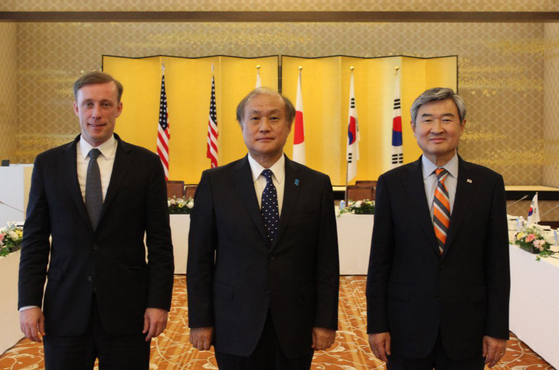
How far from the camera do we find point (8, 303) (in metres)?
4.27

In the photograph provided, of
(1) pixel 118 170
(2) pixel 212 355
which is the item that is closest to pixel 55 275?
(1) pixel 118 170

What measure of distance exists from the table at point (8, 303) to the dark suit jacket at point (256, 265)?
2780mm

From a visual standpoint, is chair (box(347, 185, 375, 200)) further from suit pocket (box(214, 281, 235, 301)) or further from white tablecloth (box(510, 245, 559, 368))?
suit pocket (box(214, 281, 235, 301))

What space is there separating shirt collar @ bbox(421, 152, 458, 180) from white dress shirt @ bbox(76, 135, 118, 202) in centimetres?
123

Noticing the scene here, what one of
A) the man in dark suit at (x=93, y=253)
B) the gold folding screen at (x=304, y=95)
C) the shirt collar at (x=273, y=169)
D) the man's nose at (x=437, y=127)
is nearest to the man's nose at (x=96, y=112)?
the man in dark suit at (x=93, y=253)

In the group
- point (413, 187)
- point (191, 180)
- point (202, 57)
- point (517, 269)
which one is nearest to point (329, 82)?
point (202, 57)

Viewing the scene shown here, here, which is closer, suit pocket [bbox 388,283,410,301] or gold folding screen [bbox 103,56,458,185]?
suit pocket [bbox 388,283,410,301]

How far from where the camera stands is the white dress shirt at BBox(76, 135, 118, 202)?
7.18 feet

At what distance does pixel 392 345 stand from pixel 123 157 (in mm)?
1283

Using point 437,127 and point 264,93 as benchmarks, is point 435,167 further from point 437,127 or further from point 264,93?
point 264,93

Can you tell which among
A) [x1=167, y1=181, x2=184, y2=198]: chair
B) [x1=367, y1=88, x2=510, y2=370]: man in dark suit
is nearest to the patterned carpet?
[x1=367, y1=88, x2=510, y2=370]: man in dark suit

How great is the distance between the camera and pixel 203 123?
1076 cm

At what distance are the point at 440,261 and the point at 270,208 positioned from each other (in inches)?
26.0

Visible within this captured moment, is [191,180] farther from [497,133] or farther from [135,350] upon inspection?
[135,350]
